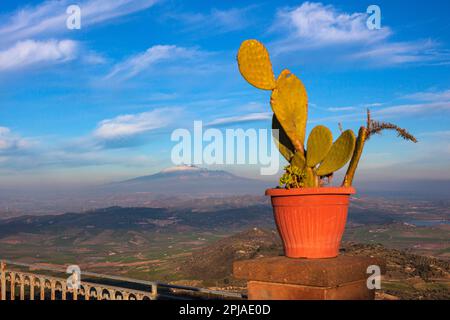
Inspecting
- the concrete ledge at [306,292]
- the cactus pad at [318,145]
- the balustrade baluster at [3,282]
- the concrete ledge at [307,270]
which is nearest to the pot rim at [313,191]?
the cactus pad at [318,145]

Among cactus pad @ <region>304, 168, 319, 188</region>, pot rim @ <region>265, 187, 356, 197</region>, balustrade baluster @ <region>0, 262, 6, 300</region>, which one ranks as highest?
cactus pad @ <region>304, 168, 319, 188</region>

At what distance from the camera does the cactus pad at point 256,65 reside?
4.39 m

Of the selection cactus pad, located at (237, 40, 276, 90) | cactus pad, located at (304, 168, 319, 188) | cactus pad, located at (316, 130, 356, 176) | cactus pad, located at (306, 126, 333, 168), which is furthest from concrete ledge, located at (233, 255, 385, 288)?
cactus pad, located at (237, 40, 276, 90)

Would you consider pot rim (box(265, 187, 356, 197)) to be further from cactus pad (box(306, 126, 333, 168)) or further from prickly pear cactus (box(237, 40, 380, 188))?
cactus pad (box(306, 126, 333, 168))

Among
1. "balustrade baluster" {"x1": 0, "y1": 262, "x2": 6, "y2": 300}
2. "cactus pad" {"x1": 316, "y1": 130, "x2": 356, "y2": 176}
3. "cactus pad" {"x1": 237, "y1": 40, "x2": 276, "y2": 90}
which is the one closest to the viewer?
"cactus pad" {"x1": 316, "y1": 130, "x2": 356, "y2": 176}

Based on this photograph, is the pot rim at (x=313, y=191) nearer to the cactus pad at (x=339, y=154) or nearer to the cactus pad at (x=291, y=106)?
the cactus pad at (x=339, y=154)

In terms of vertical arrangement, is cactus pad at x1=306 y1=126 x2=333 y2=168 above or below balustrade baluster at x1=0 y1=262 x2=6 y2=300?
above

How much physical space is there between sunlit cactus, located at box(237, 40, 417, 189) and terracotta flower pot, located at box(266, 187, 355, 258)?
0.64ft

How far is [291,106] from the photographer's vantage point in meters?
4.39

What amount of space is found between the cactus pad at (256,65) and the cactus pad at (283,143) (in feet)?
1.49

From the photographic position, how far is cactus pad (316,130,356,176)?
4.07 meters

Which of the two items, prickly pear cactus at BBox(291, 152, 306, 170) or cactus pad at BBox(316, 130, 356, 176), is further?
prickly pear cactus at BBox(291, 152, 306, 170)
